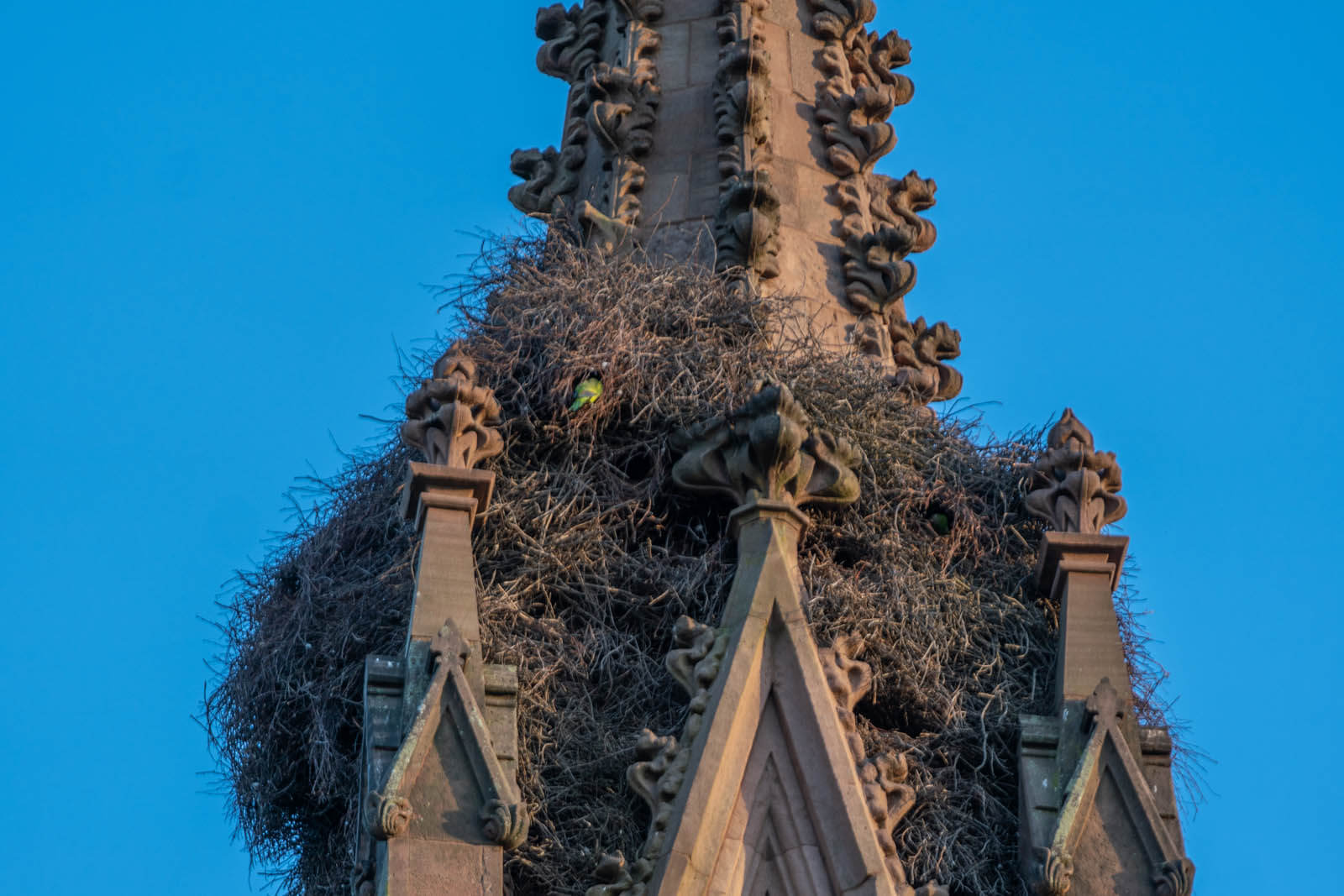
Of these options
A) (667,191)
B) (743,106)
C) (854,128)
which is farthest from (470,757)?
(854,128)

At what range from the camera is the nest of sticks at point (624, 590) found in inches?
489

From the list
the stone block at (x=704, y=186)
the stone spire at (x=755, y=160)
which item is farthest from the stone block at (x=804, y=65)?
the stone block at (x=704, y=186)

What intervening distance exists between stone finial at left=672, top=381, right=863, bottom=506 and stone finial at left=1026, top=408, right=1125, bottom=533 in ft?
2.65

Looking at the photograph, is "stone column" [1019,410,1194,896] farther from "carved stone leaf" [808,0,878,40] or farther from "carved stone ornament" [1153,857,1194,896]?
"carved stone leaf" [808,0,878,40]

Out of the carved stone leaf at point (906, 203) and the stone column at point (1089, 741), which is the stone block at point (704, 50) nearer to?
the carved stone leaf at point (906, 203)

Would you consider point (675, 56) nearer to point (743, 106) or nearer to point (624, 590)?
point (743, 106)

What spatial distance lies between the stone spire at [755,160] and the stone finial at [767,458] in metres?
1.49

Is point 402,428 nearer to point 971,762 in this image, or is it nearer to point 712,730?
point 712,730

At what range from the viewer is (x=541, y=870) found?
12.0 m

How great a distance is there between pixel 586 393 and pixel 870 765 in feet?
7.17

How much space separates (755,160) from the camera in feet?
49.8

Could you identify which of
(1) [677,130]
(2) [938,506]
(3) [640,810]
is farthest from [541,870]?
(1) [677,130]

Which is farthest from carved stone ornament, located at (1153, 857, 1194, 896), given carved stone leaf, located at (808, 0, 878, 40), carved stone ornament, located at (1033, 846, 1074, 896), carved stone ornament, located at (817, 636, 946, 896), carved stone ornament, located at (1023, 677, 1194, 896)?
carved stone leaf, located at (808, 0, 878, 40)

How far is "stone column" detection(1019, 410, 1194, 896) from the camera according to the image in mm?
11859
